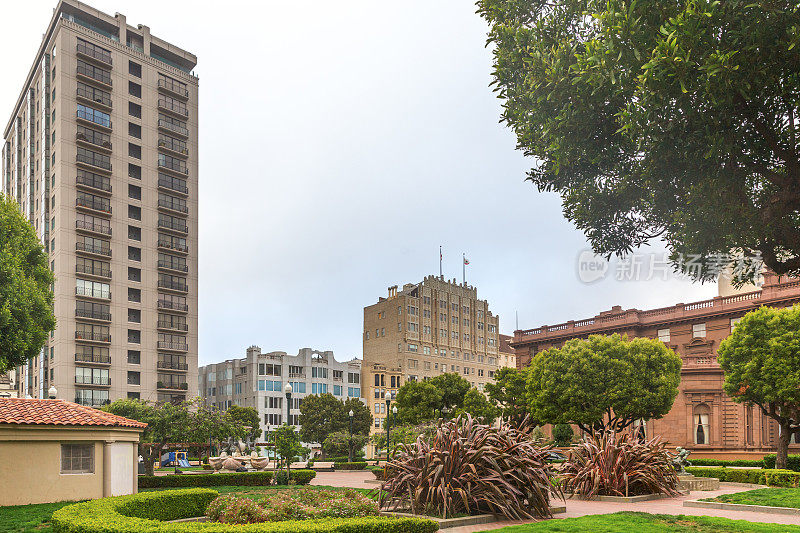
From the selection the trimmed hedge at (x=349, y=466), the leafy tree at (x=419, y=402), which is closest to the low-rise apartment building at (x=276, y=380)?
the leafy tree at (x=419, y=402)

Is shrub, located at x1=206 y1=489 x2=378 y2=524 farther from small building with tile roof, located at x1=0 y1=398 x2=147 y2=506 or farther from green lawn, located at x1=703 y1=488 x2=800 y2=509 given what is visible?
green lawn, located at x1=703 y1=488 x2=800 y2=509

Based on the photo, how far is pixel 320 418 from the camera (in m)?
83.3

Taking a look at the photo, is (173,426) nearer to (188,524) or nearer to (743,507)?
(188,524)

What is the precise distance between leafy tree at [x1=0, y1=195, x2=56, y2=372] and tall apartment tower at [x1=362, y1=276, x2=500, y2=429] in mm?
80666

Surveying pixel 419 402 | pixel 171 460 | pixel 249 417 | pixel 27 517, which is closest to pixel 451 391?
pixel 419 402

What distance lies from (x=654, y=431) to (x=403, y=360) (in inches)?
2175

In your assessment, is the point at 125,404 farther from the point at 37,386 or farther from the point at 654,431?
the point at 654,431

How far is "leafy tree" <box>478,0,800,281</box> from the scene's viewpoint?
30.7ft

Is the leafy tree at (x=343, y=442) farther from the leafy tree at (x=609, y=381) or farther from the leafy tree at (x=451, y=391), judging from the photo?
the leafy tree at (x=609, y=381)

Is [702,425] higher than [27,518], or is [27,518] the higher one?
[27,518]

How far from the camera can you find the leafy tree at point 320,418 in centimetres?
8275

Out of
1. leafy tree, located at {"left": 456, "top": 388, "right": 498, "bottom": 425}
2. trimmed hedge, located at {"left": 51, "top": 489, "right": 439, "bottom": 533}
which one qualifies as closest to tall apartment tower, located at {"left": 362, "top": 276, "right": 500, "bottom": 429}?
leafy tree, located at {"left": 456, "top": 388, "right": 498, "bottom": 425}

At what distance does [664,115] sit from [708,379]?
170ft

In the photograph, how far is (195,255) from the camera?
3238 inches
